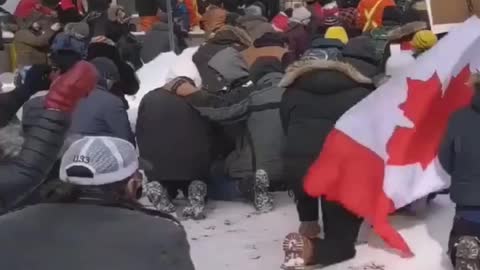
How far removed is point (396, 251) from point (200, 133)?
6.99 ft

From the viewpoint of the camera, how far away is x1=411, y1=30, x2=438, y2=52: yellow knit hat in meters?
7.84

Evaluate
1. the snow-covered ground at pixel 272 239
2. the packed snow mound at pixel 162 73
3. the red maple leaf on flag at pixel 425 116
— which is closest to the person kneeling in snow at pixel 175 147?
the snow-covered ground at pixel 272 239

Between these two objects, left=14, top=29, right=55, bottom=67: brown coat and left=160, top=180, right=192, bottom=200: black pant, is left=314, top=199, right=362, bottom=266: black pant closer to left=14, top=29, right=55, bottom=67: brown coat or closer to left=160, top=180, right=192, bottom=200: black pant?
left=160, top=180, right=192, bottom=200: black pant

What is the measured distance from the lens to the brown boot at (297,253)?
6.19 meters

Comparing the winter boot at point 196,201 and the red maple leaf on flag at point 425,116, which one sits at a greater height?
the red maple leaf on flag at point 425,116

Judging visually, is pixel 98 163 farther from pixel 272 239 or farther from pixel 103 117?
pixel 103 117

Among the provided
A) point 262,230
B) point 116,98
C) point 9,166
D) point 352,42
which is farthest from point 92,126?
point 9,166

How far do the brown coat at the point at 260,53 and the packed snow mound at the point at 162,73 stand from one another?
1.77 ft

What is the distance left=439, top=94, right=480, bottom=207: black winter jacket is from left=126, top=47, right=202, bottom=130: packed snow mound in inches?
114

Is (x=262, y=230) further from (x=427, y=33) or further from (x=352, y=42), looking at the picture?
(x=427, y=33)

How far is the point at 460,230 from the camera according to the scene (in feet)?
19.5

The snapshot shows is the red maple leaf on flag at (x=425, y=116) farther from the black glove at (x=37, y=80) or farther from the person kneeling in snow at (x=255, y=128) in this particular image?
the black glove at (x=37, y=80)

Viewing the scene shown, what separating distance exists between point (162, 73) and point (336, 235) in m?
5.11

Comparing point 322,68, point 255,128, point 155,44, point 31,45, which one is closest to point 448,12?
point 322,68
